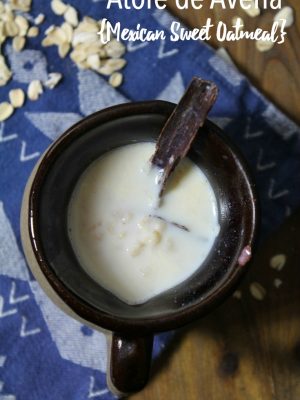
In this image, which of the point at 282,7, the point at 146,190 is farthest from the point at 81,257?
the point at 282,7

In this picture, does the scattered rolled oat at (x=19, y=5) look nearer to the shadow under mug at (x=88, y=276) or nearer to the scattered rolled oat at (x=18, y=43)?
the scattered rolled oat at (x=18, y=43)

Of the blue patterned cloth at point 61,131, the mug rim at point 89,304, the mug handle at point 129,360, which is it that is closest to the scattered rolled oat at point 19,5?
the blue patterned cloth at point 61,131

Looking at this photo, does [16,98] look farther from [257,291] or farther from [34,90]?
[257,291]

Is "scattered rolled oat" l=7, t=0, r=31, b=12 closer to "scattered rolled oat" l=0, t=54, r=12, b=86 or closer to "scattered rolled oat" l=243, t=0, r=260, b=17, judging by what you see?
"scattered rolled oat" l=0, t=54, r=12, b=86

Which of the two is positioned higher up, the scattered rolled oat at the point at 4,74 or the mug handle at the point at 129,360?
the scattered rolled oat at the point at 4,74

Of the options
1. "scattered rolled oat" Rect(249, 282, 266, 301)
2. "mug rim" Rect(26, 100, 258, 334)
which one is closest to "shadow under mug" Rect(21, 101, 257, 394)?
"mug rim" Rect(26, 100, 258, 334)

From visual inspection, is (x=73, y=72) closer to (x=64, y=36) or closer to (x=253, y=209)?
(x=64, y=36)

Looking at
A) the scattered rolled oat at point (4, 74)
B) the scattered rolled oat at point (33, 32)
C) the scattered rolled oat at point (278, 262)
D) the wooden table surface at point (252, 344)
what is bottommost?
the wooden table surface at point (252, 344)
